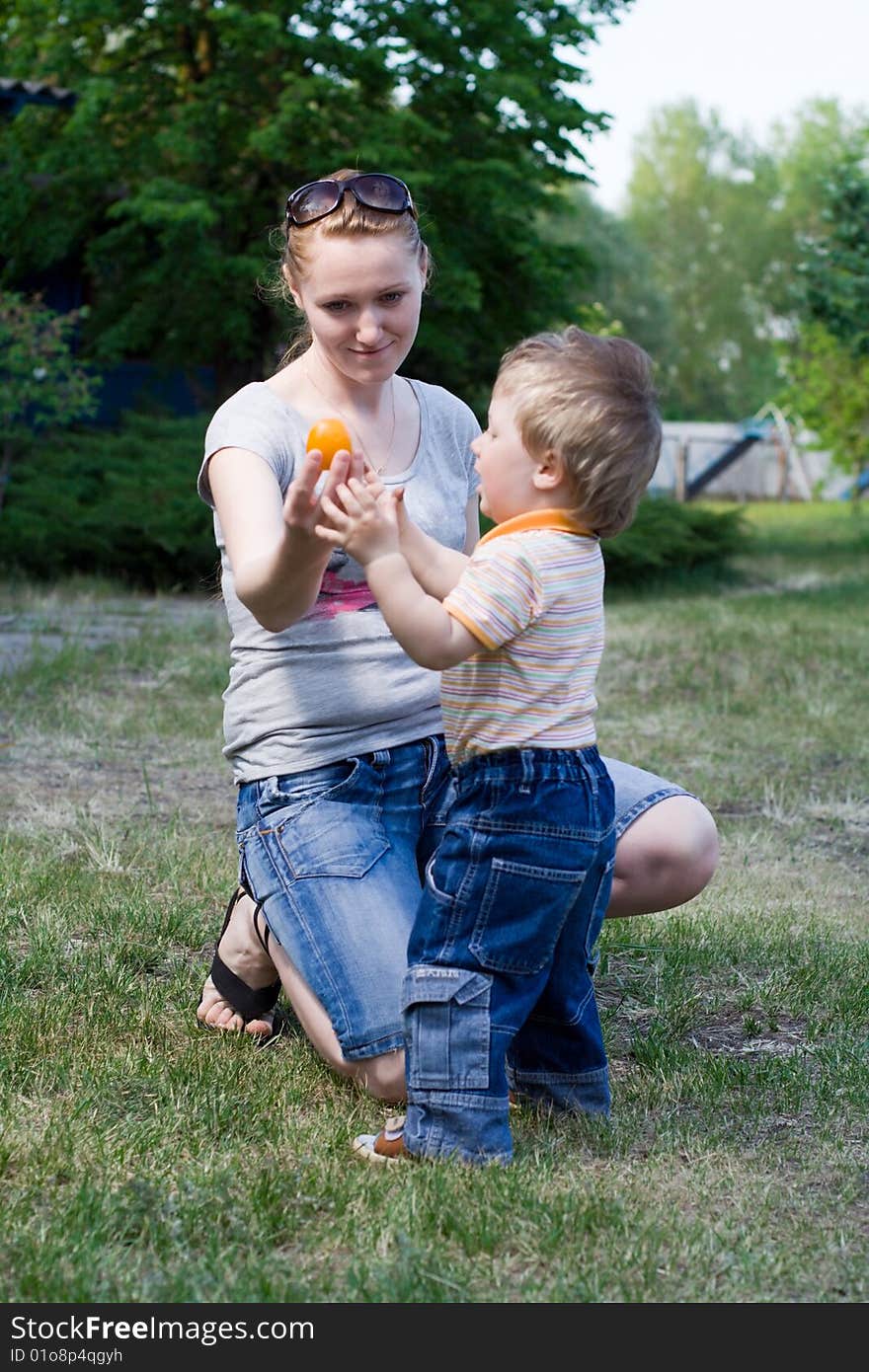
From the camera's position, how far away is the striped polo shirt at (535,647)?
241cm

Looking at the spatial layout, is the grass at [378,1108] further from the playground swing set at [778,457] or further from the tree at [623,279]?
the tree at [623,279]

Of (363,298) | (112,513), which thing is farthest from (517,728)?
(112,513)

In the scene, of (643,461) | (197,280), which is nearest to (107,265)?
(197,280)

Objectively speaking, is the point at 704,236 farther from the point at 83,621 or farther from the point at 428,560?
the point at 428,560

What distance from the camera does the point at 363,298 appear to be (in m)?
2.82

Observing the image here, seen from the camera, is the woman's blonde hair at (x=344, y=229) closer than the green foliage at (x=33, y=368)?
Yes

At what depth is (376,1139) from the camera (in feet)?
8.30

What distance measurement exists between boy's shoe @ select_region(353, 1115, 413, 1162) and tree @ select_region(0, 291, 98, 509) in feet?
32.4

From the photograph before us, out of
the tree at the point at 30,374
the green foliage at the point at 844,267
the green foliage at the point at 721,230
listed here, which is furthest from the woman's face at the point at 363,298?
the green foliage at the point at 721,230

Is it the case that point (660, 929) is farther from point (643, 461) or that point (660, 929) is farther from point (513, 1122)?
point (643, 461)

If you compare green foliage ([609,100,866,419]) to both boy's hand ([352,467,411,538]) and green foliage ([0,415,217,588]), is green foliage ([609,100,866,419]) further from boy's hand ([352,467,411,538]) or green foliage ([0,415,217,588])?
boy's hand ([352,467,411,538])

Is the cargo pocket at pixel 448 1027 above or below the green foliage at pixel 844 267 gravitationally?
below

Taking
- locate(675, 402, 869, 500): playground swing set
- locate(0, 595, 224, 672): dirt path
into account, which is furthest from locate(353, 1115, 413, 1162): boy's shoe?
locate(675, 402, 869, 500): playground swing set

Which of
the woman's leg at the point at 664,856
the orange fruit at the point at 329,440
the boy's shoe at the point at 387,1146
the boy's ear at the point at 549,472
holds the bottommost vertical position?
the boy's shoe at the point at 387,1146
